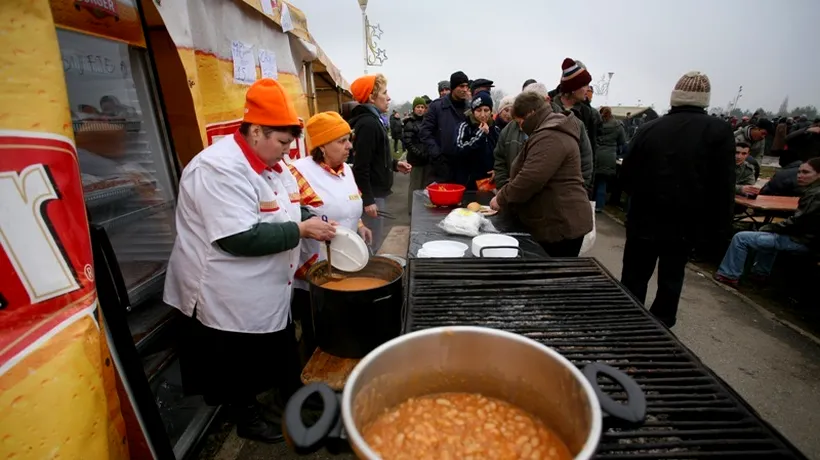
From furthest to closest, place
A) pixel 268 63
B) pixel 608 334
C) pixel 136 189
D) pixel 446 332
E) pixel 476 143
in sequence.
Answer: pixel 476 143 < pixel 268 63 < pixel 136 189 < pixel 608 334 < pixel 446 332

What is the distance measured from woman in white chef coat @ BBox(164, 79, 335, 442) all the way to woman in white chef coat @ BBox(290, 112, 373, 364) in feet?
1.22

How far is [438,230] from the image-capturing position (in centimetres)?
318

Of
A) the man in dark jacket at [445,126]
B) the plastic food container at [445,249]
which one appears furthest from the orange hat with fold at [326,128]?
the man in dark jacket at [445,126]

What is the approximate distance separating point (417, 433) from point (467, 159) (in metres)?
5.03

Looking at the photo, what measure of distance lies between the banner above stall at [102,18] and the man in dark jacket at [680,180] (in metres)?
3.82

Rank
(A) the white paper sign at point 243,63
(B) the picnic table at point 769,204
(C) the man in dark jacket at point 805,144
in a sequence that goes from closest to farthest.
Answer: (A) the white paper sign at point 243,63
(B) the picnic table at point 769,204
(C) the man in dark jacket at point 805,144

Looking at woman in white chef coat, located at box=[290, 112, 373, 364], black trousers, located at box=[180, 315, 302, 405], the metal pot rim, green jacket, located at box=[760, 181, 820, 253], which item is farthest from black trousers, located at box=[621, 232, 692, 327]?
black trousers, located at box=[180, 315, 302, 405]

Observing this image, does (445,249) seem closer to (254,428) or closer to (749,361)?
(254,428)

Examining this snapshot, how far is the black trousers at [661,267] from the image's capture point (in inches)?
130

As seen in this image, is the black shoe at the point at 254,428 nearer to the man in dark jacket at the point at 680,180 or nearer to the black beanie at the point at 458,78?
the man in dark jacket at the point at 680,180

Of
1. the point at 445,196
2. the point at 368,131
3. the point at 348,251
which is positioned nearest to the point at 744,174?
the point at 445,196

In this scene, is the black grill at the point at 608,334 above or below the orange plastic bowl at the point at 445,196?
below

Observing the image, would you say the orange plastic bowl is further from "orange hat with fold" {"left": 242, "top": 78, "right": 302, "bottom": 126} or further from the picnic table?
the picnic table

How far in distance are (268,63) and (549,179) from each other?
113 inches
